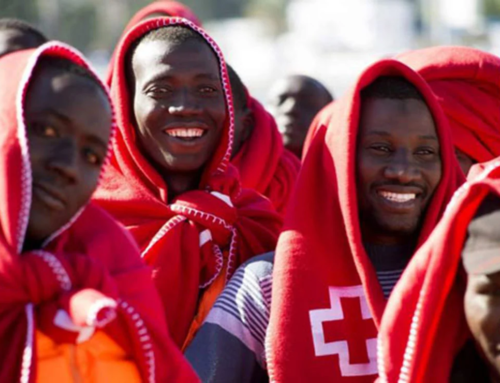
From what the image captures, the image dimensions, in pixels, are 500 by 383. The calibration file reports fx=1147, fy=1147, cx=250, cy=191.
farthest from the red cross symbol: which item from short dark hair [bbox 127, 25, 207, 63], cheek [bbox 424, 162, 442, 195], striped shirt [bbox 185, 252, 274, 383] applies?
short dark hair [bbox 127, 25, 207, 63]

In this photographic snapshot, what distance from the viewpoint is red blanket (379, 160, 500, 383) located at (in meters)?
2.90

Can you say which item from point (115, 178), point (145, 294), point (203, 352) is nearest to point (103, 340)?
point (145, 294)

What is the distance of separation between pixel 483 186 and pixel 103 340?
103cm

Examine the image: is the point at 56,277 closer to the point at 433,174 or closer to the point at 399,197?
the point at 399,197

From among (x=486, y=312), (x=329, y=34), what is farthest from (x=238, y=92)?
(x=329, y=34)

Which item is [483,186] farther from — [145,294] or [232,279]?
[232,279]

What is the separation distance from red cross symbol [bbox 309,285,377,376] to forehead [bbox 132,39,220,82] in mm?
1111

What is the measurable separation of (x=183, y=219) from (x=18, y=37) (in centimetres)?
201

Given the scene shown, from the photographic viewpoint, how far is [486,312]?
2834 millimetres

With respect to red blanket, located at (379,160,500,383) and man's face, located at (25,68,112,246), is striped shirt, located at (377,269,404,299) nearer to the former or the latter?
red blanket, located at (379,160,500,383)

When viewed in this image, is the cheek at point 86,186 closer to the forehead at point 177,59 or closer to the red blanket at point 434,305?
the red blanket at point 434,305

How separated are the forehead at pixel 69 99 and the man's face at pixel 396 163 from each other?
111 cm

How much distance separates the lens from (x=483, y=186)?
9.47 feet

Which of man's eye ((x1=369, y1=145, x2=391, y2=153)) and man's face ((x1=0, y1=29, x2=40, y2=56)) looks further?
man's face ((x1=0, y1=29, x2=40, y2=56))
